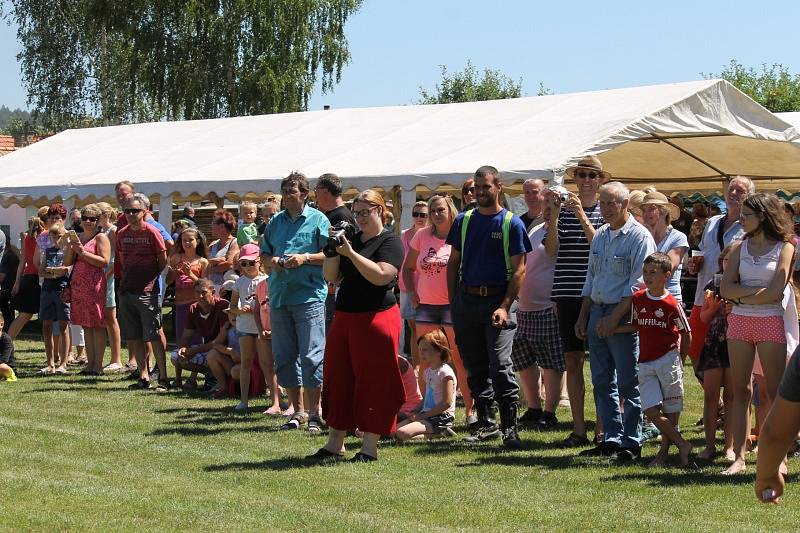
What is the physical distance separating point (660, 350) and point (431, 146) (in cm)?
758

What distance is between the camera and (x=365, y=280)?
7.93 meters

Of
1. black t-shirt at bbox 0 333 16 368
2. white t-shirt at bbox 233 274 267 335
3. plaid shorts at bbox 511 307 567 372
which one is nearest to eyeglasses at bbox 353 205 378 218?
plaid shorts at bbox 511 307 567 372

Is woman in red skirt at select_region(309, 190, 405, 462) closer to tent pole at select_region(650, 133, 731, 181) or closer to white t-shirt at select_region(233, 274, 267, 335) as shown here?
white t-shirt at select_region(233, 274, 267, 335)

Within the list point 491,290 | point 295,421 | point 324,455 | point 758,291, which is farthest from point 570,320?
point 295,421

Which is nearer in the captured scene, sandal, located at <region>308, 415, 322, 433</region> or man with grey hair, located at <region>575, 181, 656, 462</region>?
man with grey hair, located at <region>575, 181, 656, 462</region>

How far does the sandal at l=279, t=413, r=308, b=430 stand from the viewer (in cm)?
958

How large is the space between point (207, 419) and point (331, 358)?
2.46m

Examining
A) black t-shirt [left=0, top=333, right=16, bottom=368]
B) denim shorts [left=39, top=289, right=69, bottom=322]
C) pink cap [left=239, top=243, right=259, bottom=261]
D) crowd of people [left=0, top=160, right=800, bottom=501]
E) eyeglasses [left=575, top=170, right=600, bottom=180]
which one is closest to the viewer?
crowd of people [left=0, top=160, right=800, bottom=501]

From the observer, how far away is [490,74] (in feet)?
271

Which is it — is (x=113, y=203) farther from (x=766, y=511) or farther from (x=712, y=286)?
(x=766, y=511)

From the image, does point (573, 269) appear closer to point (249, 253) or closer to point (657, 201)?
point (657, 201)

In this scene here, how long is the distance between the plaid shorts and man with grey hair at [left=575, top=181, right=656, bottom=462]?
105 cm

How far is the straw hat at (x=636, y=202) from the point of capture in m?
8.84

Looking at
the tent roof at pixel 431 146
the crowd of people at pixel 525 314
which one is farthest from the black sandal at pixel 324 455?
the tent roof at pixel 431 146
